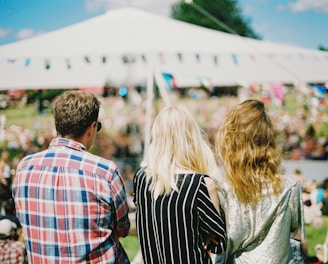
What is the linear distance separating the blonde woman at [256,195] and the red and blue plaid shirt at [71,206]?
0.48m

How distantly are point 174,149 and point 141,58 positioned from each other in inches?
130

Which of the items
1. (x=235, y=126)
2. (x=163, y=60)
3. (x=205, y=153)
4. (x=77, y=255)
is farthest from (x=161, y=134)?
(x=163, y=60)

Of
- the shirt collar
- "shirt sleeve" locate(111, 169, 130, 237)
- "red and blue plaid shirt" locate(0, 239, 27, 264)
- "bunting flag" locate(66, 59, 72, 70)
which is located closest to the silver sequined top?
"shirt sleeve" locate(111, 169, 130, 237)

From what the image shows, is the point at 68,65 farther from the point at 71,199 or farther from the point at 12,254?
the point at 71,199

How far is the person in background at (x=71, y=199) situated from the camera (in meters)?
1.66

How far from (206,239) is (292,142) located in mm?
10273

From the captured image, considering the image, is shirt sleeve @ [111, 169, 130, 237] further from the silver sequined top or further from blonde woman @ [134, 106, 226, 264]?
the silver sequined top

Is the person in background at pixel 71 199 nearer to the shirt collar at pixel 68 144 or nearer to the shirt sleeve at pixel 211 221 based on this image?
the shirt collar at pixel 68 144

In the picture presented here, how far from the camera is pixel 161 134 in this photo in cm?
181

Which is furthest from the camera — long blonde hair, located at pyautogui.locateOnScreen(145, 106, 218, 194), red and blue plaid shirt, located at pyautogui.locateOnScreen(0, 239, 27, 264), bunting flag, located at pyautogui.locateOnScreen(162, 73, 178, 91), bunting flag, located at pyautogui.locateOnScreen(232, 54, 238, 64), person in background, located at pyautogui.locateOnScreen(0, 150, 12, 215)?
person in background, located at pyautogui.locateOnScreen(0, 150, 12, 215)

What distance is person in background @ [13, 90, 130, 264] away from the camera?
1.66 metres

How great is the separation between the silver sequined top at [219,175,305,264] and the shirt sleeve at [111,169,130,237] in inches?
16.4

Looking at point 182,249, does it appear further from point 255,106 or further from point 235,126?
point 255,106

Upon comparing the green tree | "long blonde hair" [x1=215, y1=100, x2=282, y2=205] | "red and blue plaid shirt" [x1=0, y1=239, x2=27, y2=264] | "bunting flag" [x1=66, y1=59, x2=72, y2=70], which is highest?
the green tree
